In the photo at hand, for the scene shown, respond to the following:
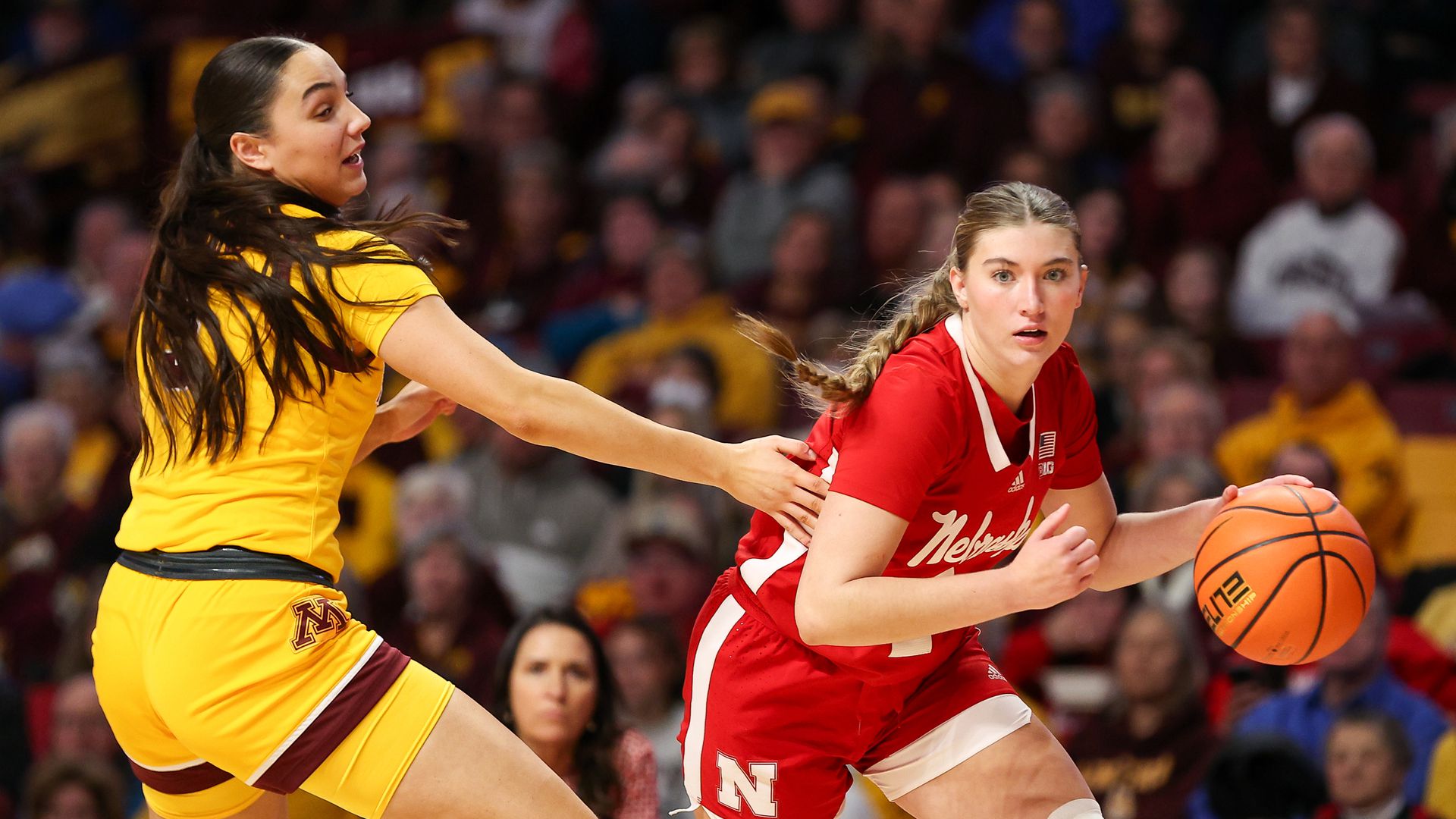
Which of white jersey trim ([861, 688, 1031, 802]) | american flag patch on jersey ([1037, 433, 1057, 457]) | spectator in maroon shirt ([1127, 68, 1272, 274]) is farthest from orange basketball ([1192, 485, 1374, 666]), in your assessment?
spectator in maroon shirt ([1127, 68, 1272, 274])

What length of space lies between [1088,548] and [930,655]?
71cm

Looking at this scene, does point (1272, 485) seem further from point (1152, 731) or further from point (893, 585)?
point (1152, 731)

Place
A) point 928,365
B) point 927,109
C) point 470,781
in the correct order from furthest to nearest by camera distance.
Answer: point 927,109 → point 928,365 → point 470,781

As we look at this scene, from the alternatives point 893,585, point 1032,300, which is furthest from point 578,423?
point 1032,300

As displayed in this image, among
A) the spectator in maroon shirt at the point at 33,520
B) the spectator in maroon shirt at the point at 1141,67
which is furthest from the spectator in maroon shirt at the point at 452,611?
the spectator in maroon shirt at the point at 1141,67

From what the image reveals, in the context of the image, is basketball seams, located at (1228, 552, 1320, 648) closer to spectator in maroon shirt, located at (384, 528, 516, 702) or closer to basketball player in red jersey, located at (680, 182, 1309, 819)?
basketball player in red jersey, located at (680, 182, 1309, 819)

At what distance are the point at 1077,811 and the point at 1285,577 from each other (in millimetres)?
652

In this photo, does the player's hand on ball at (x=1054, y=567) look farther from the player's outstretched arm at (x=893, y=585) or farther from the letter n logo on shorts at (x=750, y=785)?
the letter n logo on shorts at (x=750, y=785)

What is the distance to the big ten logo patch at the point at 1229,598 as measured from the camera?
3316 millimetres

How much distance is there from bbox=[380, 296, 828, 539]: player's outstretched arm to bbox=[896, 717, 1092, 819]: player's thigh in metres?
0.64

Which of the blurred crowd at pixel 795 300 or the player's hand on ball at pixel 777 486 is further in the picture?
the blurred crowd at pixel 795 300

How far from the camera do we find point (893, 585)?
9.95 feet

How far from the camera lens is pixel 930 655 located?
11.4 feet

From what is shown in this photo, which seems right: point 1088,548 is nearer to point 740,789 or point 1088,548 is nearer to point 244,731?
point 740,789
